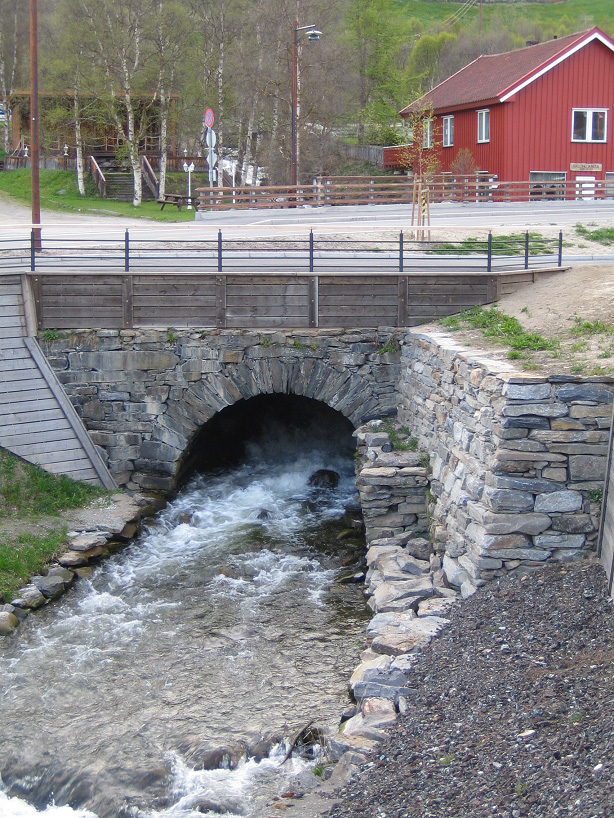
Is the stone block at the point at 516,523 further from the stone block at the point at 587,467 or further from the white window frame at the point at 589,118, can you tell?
the white window frame at the point at 589,118

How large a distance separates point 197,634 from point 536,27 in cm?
8261

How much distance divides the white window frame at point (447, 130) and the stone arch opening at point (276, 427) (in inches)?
822

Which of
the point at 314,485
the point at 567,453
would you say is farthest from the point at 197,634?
the point at 314,485

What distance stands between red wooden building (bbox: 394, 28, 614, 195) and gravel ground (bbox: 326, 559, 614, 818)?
25794 millimetres

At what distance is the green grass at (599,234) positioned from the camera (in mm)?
22584

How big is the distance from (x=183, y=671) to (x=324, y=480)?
7.92 meters

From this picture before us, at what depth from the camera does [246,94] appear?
3709 centimetres

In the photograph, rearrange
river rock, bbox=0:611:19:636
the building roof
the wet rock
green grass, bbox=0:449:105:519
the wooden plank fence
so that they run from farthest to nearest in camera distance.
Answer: the building roof → the wet rock → green grass, bbox=0:449:105:519 → river rock, bbox=0:611:19:636 → the wooden plank fence

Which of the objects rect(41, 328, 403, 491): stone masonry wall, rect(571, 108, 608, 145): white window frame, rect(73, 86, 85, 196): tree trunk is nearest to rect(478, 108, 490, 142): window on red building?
rect(571, 108, 608, 145): white window frame

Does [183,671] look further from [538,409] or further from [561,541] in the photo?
[538,409]

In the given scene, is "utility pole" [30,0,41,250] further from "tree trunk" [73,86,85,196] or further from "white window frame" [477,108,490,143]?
"white window frame" [477,108,490,143]

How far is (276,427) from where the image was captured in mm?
20422

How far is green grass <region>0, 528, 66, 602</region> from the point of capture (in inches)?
492

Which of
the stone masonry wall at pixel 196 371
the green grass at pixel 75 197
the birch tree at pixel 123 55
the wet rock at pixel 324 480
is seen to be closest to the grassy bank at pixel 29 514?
the stone masonry wall at pixel 196 371
